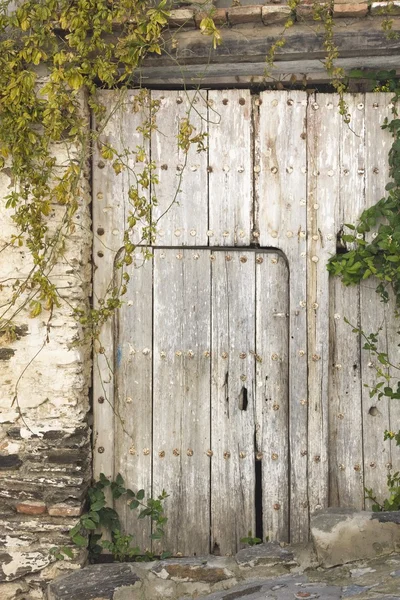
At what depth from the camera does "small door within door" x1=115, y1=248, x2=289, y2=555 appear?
3926 millimetres

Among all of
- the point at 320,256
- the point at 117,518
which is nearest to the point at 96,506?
the point at 117,518

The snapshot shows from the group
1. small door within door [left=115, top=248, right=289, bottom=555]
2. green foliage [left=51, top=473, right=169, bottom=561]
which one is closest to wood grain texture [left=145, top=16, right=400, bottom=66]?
small door within door [left=115, top=248, right=289, bottom=555]

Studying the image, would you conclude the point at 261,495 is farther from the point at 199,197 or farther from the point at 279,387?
the point at 199,197

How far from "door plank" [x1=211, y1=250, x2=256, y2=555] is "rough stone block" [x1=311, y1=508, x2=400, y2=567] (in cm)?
52

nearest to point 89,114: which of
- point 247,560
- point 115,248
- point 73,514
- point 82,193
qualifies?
point 82,193

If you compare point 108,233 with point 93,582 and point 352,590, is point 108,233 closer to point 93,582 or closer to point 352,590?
point 93,582

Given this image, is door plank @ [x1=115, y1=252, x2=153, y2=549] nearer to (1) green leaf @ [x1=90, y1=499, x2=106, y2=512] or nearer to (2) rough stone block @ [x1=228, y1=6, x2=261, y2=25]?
(1) green leaf @ [x1=90, y1=499, x2=106, y2=512]

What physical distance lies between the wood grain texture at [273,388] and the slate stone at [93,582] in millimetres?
830

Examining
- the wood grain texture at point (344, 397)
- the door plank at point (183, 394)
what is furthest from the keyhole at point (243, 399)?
the wood grain texture at point (344, 397)

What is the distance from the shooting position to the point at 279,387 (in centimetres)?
394

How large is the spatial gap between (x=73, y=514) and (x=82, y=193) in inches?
66.2

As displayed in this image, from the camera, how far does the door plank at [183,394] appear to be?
393 cm

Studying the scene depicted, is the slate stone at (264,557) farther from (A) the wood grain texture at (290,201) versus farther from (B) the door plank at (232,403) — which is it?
(A) the wood grain texture at (290,201)

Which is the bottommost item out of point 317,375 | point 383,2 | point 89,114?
point 317,375
